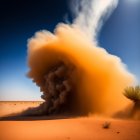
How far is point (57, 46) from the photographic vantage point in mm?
12070

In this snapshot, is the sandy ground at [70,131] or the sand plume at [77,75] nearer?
the sandy ground at [70,131]

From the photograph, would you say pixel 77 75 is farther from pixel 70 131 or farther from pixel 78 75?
pixel 70 131

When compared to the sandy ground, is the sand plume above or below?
above

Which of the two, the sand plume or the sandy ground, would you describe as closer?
the sandy ground

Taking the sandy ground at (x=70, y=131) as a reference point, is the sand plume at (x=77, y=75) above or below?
above

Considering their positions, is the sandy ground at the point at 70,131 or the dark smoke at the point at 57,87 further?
the dark smoke at the point at 57,87

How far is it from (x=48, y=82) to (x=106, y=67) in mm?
2497

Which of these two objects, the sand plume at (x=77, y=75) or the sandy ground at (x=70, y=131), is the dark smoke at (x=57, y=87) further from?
the sandy ground at (x=70, y=131)

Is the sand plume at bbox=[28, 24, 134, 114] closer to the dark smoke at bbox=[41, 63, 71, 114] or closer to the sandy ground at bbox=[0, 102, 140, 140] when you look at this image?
the dark smoke at bbox=[41, 63, 71, 114]

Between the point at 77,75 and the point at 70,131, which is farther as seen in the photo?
the point at 77,75

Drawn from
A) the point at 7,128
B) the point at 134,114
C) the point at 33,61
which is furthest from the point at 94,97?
the point at 7,128

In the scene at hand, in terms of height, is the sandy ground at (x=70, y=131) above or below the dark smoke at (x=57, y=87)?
below

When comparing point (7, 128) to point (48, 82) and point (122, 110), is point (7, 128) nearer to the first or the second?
point (122, 110)

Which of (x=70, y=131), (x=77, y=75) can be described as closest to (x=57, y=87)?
(x=77, y=75)
